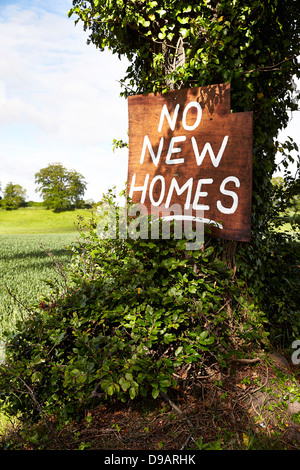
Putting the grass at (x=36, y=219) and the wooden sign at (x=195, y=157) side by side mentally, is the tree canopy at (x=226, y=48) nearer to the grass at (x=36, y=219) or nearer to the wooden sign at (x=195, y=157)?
the wooden sign at (x=195, y=157)

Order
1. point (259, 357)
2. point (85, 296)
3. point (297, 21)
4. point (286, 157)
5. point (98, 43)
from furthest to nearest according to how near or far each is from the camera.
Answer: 1. point (98, 43)
2. point (286, 157)
3. point (297, 21)
4. point (259, 357)
5. point (85, 296)

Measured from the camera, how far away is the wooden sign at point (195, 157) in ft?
9.52

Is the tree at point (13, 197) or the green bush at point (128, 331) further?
the tree at point (13, 197)

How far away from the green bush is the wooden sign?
48cm

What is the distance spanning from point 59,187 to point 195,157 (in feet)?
246

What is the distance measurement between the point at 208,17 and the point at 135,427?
3.73 meters

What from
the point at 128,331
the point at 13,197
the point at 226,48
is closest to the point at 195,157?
the point at 226,48

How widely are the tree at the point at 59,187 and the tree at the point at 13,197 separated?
5708mm

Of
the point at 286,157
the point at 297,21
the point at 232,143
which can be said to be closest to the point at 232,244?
the point at 232,143

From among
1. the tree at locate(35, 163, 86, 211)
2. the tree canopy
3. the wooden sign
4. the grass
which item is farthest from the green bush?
the tree at locate(35, 163, 86, 211)

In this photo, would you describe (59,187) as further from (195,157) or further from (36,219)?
(195,157)

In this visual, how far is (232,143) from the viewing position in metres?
2.91

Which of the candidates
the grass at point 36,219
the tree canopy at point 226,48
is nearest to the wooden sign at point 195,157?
the tree canopy at point 226,48
